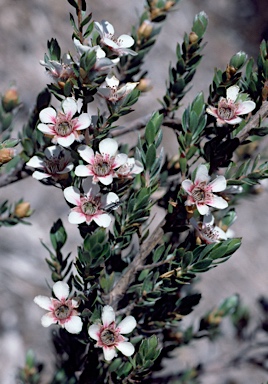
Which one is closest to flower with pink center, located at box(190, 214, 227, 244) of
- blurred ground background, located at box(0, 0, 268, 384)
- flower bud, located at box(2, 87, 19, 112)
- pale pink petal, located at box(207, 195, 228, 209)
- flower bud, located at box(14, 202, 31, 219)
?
pale pink petal, located at box(207, 195, 228, 209)

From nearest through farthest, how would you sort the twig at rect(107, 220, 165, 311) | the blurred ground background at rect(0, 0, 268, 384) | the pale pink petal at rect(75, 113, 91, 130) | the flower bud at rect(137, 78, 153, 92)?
the pale pink petal at rect(75, 113, 91, 130), the twig at rect(107, 220, 165, 311), the flower bud at rect(137, 78, 153, 92), the blurred ground background at rect(0, 0, 268, 384)

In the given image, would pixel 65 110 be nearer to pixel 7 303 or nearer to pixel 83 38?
pixel 83 38

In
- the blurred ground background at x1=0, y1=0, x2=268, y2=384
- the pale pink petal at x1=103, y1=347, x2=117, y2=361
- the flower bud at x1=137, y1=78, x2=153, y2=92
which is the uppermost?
the flower bud at x1=137, y1=78, x2=153, y2=92

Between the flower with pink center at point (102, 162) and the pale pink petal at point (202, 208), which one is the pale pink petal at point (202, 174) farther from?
the flower with pink center at point (102, 162)

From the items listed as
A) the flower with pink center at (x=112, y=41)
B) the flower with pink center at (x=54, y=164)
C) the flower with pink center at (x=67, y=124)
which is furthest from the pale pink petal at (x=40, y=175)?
the flower with pink center at (x=112, y=41)

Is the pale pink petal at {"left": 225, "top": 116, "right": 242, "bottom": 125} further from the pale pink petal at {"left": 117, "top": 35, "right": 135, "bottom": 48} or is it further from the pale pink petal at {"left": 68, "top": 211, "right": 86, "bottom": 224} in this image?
the pale pink petal at {"left": 68, "top": 211, "right": 86, "bottom": 224}

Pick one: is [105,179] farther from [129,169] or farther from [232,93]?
[232,93]

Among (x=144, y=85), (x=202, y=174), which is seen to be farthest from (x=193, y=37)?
(x=202, y=174)
